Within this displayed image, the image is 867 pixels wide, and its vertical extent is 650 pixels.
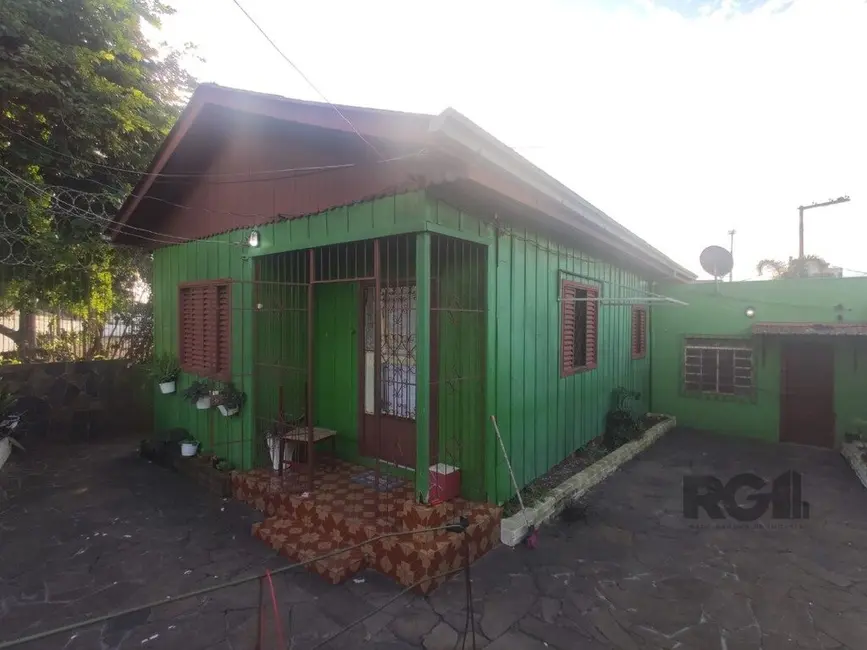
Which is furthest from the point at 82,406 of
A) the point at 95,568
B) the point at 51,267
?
the point at 95,568

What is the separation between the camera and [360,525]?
424cm

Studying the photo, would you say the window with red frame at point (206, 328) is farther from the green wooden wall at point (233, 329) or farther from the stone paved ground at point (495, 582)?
the stone paved ground at point (495, 582)

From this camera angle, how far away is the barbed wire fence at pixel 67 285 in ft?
27.1

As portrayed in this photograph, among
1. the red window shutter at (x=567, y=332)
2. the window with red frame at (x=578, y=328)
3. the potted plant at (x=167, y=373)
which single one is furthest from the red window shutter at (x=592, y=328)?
the potted plant at (x=167, y=373)

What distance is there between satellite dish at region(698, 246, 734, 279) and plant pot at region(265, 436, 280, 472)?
7.70m

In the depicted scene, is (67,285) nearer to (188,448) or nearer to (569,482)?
(188,448)

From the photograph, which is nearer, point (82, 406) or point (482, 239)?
point (482, 239)

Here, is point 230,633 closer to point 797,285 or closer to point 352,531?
point 352,531

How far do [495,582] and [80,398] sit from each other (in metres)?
8.33

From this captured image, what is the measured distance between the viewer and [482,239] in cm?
462

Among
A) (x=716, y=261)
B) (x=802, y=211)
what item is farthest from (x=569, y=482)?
(x=802, y=211)

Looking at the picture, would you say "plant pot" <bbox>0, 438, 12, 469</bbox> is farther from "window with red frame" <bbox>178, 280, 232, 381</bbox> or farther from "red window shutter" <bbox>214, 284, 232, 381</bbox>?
"red window shutter" <bbox>214, 284, 232, 381</bbox>

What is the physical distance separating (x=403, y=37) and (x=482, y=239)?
1.87 meters

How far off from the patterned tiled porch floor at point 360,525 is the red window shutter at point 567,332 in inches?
100
